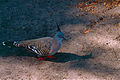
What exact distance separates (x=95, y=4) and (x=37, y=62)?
15.3 ft

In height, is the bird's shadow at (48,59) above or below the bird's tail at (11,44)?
below

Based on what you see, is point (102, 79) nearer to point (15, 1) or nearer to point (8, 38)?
point (8, 38)

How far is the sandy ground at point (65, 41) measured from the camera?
5.17m

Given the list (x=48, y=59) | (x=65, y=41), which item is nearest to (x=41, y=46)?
(x=48, y=59)

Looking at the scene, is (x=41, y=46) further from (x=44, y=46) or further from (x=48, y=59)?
(x=48, y=59)

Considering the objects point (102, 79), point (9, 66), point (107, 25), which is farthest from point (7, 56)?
point (107, 25)

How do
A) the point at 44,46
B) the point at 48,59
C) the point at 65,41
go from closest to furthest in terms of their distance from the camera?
the point at 44,46, the point at 48,59, the point at 65,41

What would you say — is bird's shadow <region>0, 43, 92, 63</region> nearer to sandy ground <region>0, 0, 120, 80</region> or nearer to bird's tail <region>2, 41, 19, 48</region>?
sandy ground <region>0, 0, 120, 80</region>

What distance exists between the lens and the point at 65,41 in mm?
6691

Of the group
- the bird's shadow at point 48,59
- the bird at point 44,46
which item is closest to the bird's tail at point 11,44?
the bird at point 44,46

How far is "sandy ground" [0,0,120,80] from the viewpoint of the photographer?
17.0 ft

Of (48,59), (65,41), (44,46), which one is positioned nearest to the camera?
(44,46)

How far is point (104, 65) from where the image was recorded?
5.39 meters

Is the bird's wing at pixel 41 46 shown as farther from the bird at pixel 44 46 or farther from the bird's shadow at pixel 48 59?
the bird's shadow at pixel 48 59
